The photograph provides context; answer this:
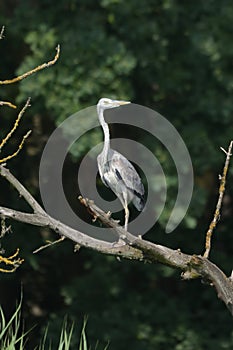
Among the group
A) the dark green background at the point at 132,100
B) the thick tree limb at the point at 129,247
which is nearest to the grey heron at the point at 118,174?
the thick tree limb at the point at 129,247

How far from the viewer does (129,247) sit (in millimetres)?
4043

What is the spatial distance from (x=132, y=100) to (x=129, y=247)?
450 centimetres

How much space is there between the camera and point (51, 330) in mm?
9398

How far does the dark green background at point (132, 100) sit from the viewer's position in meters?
8.21

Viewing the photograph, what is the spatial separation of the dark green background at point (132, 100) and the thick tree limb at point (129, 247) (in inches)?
159

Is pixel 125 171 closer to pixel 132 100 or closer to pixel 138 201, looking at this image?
pixel 138 201

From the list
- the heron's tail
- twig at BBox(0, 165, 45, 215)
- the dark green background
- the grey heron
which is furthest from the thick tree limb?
the dark green background

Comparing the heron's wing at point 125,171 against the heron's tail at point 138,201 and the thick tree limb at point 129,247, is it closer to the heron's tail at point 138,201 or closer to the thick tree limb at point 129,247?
the heron's tail at point 138,201

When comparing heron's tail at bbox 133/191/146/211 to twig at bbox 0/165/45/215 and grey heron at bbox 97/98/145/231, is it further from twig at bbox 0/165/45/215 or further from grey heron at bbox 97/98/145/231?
twig at bbox 0/165/45/215

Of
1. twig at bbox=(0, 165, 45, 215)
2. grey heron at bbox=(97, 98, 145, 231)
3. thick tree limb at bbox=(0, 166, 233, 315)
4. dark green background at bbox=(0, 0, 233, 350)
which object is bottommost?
thick tree limb at bbox=(0, 166, 233, 315)

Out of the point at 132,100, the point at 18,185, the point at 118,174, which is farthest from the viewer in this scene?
the point at 132,100

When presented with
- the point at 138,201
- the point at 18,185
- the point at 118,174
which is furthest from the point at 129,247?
the point at 138,201

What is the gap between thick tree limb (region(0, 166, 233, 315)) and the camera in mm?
3881

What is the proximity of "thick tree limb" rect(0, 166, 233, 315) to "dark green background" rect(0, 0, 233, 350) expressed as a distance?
403 centimetres
